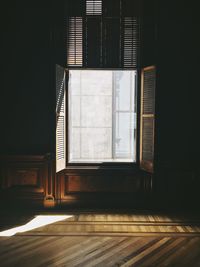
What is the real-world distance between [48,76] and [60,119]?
0.53 m

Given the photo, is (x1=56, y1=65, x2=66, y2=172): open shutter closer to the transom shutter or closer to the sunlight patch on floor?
the transom shutter

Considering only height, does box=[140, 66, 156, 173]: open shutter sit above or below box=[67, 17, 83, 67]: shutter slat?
below

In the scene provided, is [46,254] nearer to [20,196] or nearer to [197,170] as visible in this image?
[20,196]

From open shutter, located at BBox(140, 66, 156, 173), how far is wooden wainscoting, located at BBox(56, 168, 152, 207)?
25cm

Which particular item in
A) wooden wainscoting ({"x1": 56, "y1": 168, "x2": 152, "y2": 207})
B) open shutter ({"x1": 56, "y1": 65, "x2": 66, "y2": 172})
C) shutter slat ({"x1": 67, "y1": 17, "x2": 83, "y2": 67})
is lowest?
wooden wainscoting ({"x1": 56, "y1": 168, "x2": 152, "y2": 207})

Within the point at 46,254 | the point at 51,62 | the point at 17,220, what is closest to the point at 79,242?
the point at 46,254

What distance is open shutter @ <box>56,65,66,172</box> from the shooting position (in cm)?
312

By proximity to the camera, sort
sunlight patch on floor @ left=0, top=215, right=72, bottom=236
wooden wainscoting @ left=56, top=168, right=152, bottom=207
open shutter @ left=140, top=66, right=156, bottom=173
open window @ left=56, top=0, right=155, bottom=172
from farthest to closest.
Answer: wooden wainscoting @ left=56, top=168, right=152, bottom=207 < open window @ left=56, top=0, right=155, bottom=172 < open shutter @ left=140, top=66, right=156, bottom=173 < sunlight patch on floor @ left=0, top=215, right=72, bottom=236

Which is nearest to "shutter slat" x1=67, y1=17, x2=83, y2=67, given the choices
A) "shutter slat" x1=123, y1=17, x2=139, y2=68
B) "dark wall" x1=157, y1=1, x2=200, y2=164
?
"shutter slat" x1=123, y1=17, x2=139, y2=68

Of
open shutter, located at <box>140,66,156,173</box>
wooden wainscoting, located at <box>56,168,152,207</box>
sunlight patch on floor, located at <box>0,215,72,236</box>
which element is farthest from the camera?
wooden wainscoting, located at <box>56,168,152,207</box>

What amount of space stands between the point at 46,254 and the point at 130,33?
8.19ft

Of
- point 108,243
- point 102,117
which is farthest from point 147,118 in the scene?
point 102,117

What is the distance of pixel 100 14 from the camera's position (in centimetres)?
322

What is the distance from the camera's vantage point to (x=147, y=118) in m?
3.19
